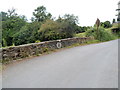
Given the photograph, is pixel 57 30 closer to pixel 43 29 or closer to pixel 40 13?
pixel 43 29

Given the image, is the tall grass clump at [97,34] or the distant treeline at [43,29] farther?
the tall grass clump at [97,34]

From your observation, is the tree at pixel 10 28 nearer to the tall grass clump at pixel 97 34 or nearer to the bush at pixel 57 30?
the bush at pixel 57 30

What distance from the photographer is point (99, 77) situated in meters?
4.94

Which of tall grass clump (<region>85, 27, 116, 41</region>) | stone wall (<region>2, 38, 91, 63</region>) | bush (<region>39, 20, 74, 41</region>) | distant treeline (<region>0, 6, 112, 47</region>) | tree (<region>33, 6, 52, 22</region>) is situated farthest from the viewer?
tree (<region>33, 6, 52, 22</region>)

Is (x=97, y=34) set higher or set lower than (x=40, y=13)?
lower

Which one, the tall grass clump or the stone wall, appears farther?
the tall grass clump

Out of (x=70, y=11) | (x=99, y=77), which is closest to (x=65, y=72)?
Result: (x=99, y=77)

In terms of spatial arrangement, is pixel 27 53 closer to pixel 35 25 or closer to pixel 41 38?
pixel 41 38

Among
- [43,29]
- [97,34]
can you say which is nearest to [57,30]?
[43,29]

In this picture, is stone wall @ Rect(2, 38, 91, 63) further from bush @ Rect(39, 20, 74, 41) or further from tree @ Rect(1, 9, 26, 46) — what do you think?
tree @ Rect(1, 9, 26, 46)

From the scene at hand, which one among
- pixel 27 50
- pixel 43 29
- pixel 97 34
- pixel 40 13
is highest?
pixel 40 13

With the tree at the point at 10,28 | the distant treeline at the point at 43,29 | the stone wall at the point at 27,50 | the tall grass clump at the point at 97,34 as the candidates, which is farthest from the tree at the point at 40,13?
the stone wall at the point at 27,50

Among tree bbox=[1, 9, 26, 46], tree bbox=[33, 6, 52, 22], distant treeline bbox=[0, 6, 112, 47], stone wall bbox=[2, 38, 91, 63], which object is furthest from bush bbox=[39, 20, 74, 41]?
tree bbox=[33, 6, 52, 22]

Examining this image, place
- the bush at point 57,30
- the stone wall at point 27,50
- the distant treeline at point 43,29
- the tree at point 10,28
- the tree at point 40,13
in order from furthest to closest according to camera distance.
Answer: the tree at point 40,13, the tree at point 10,28, the distant treeline at point 43,29, the bush at point 57,30, the stone wall at point 27,50
